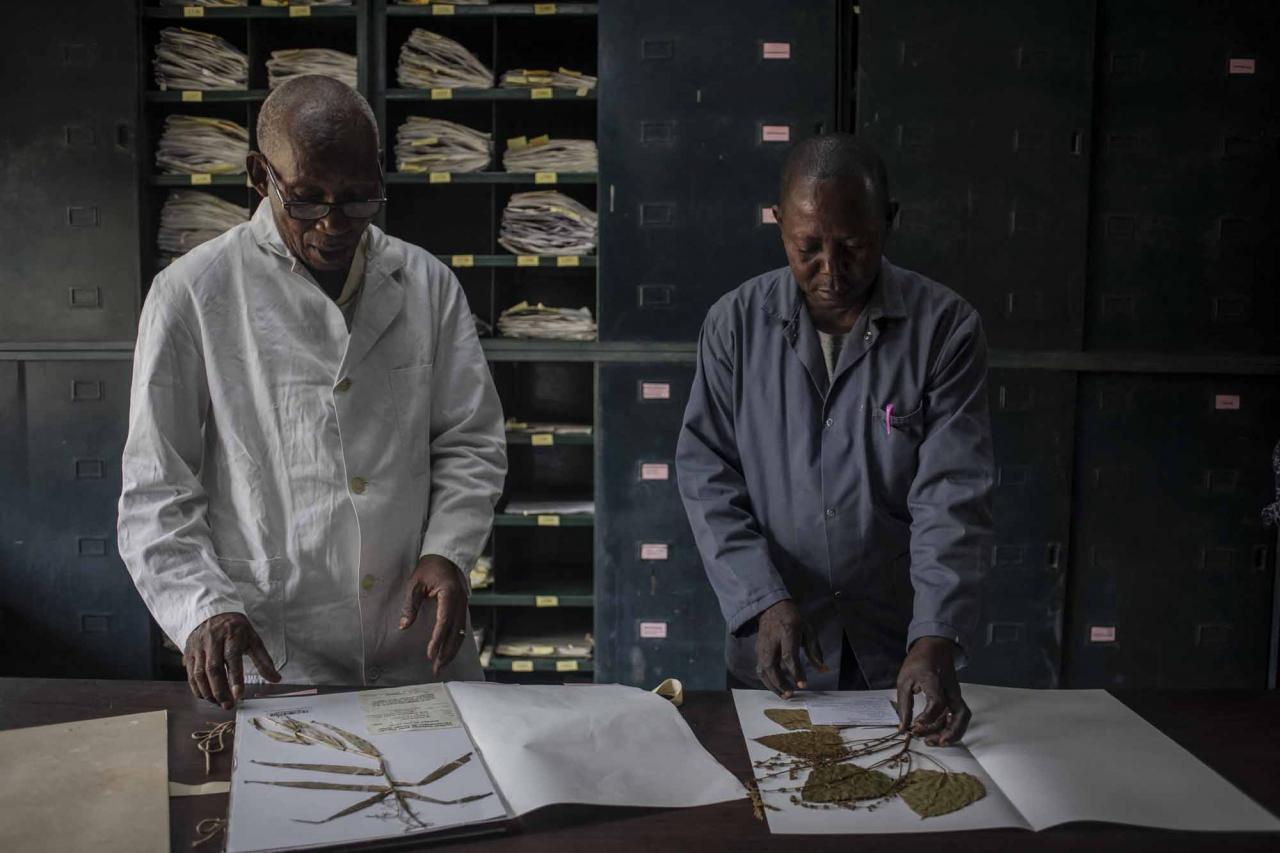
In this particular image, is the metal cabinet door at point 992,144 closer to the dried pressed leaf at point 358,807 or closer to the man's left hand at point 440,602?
the man's left hand at point 440,602

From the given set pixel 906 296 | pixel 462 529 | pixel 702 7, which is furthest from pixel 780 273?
pixel 702 7

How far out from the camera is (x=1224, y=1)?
10.4ft

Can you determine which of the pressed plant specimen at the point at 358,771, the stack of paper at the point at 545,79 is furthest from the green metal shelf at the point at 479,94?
the pressed plant specimen at the point at 358,771

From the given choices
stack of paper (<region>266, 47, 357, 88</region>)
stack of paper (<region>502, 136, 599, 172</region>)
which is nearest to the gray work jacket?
stack of paper (<region>502, 136, 599, 172</region>)

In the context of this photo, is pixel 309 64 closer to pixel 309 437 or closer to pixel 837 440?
pixel 309 437

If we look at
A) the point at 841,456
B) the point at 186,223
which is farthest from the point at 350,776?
the point at 186,223

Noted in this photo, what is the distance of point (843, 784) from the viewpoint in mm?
1133

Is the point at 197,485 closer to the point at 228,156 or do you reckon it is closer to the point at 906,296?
the point at 906,296

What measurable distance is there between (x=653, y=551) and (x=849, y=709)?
2.01 m

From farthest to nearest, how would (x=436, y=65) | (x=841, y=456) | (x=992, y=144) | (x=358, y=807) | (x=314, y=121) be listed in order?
(x=436, y=65) < (x=992, y=144) < (x=841, y=456) < (x=314, y=121) < (x=358, y=807)

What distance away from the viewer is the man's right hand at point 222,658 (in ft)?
4.22

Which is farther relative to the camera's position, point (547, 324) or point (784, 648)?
point (547, 324)

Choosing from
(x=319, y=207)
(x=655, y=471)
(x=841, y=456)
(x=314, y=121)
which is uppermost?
(x=314, y=121)

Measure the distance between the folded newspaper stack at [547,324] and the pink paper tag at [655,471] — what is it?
0.50 metres
